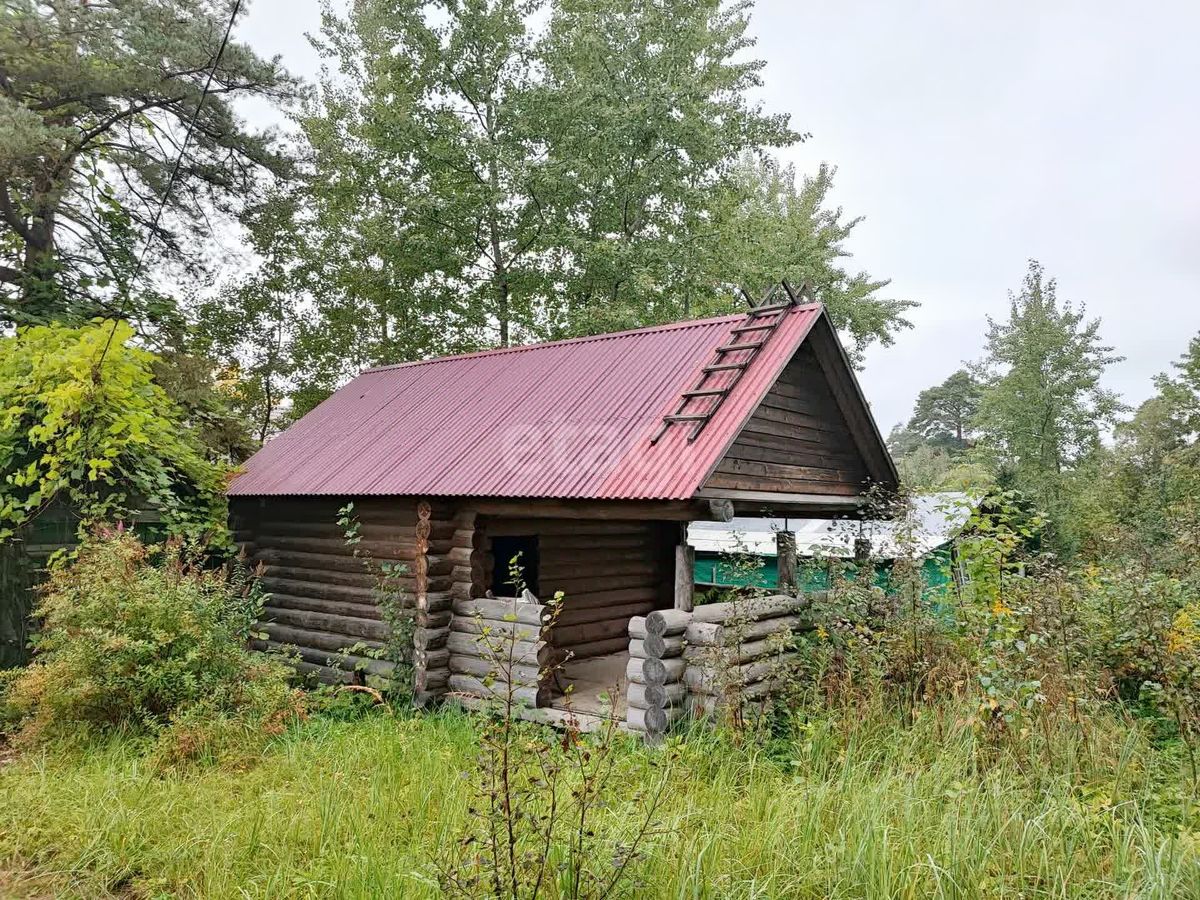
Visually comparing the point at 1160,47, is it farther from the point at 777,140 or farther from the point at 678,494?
the point at 777,140

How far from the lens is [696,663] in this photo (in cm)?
736

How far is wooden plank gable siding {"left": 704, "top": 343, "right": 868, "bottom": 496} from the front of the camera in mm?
8844

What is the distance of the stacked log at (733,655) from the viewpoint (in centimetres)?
697

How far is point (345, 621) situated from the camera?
10.8 metres

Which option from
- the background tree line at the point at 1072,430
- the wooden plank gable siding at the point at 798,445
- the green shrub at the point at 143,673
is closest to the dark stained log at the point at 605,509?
the wooden plank gable siding at the point at 798,445

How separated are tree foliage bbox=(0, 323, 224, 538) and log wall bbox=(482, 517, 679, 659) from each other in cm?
514

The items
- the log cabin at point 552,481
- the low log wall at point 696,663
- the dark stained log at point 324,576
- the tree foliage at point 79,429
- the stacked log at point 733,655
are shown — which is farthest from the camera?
the dark stained log at point 324,576

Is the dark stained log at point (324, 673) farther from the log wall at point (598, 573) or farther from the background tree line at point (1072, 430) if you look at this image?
the background tree line at point (1072, 430)

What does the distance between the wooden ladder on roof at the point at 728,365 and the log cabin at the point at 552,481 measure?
0.04 meters

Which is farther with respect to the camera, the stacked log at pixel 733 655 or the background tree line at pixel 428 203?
the background tree line at pixel 428 203

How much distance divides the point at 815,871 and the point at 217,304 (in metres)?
24.9

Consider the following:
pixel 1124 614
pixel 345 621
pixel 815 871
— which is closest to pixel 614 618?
pixel 345 621

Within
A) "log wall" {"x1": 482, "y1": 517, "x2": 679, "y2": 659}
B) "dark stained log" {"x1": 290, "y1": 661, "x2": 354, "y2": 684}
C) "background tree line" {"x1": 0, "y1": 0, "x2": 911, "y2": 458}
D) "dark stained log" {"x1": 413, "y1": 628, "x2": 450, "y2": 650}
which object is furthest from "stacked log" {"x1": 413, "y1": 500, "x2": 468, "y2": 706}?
"background tree line" {"x1": 0, "y1": 0, "x2": 911, "y2": 458}

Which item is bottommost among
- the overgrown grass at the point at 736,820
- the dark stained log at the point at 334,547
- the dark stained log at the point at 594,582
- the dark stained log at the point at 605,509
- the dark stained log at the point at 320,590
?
the overgrown grass at the point at 736,820
